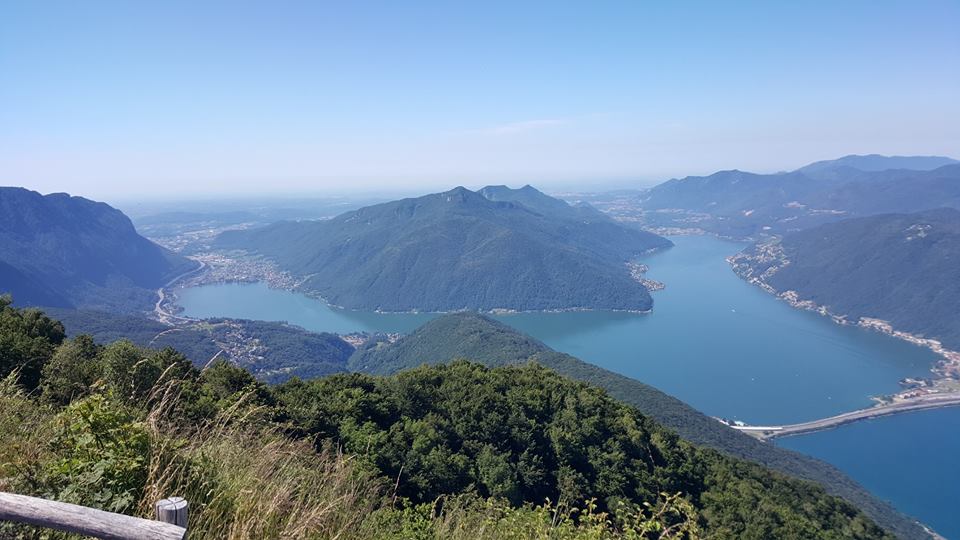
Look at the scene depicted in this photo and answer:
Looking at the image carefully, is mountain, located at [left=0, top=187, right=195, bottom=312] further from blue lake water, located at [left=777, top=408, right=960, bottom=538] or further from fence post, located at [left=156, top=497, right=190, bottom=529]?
blue lake water, located at [left=777, top=408, right=960, bottom=538]

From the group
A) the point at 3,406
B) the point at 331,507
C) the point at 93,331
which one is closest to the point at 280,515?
the point at 331,507

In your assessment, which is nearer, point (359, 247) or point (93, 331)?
point (93, 331)

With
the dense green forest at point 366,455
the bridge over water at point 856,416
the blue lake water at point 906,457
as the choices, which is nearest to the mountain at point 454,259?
the bridge over water at point 856,416

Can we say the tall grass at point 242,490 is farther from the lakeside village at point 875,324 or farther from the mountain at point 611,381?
the lakeside village at point 875,324

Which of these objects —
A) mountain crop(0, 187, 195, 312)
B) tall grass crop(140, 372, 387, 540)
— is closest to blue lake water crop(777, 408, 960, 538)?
tall grass crop(140, 372, 387, 540)

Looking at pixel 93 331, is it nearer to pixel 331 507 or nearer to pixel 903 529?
pixel 331 507
